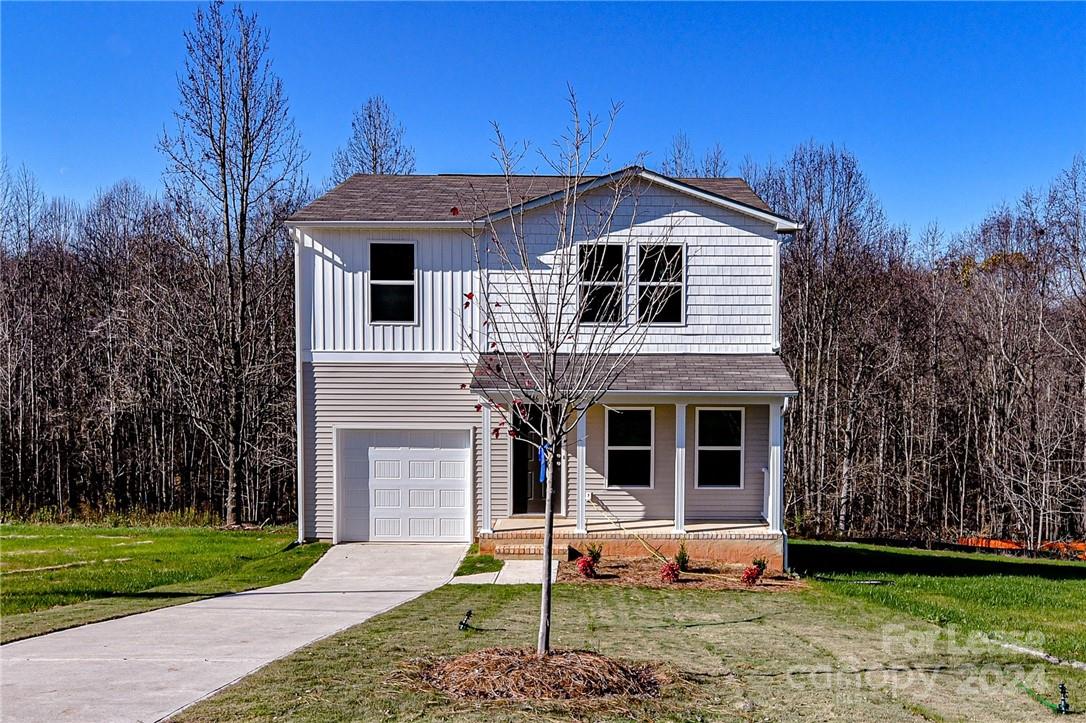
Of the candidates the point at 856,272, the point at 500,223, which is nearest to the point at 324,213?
the point at 500,223

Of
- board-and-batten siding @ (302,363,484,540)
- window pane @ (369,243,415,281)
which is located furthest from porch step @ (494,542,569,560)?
window pane @ (369,243,415,281)

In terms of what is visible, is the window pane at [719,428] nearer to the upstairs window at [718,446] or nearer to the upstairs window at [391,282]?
the upstairs window at [718,446]

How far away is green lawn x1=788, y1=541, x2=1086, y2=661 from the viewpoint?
8.81 metres

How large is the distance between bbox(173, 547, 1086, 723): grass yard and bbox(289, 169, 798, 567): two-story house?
159 inches

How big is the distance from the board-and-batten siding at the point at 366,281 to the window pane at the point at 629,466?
353 cm

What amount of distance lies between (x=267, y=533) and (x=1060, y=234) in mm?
23370

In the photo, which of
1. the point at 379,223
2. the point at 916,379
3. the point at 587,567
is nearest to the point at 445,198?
the point at 379,223

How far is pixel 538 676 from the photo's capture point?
5785 mm

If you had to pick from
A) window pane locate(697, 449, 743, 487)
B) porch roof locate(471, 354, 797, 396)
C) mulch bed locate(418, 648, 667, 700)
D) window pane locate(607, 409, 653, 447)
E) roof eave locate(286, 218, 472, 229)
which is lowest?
mulch bed locate(418, 648, 667, 700)

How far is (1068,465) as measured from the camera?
77.6 feet

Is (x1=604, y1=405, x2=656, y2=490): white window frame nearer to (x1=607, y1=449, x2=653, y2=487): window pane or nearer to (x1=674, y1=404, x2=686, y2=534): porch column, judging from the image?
(x1=607, y1=449, x2=653, y2=487): window pane

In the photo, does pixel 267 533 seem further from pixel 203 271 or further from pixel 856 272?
pixel 856 272

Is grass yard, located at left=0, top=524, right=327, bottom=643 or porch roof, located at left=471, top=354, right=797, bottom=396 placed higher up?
porch roof, located at left=471, top=354, right=797, bottom=396

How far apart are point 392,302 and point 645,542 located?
6221mm
